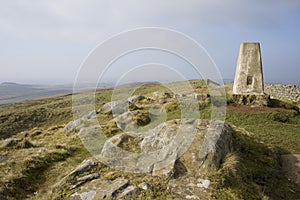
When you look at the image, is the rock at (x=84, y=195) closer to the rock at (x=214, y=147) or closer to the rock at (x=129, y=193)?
the rock at (x=129, y=193)

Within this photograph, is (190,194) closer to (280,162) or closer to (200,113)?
(280,162)

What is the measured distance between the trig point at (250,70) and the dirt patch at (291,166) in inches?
442

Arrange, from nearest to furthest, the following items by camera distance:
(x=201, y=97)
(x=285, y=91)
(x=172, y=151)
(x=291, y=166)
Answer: (x=172, y=151)
(x=291, y=166)
(x=201, y=97)
(x=285, y=91)

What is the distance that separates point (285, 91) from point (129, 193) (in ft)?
117

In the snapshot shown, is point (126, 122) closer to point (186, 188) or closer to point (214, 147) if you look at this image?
point (214, 147)

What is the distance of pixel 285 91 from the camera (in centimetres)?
3666

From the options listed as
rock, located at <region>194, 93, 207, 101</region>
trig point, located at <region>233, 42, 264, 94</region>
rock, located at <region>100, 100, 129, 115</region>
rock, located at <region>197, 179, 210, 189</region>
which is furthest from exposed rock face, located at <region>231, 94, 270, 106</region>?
rock, located at <region>197, 179, 210, 189</region>

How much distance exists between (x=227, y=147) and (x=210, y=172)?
2.20 m

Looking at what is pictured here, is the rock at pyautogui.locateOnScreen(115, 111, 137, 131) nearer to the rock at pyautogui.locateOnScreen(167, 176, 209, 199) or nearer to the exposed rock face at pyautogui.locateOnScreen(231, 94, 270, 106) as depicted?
the rock at pyautogui.locateOnScreen(167, 176, 209, 199)

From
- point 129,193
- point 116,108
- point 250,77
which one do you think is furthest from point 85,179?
point 250,77

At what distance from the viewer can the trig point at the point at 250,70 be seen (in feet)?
78.2

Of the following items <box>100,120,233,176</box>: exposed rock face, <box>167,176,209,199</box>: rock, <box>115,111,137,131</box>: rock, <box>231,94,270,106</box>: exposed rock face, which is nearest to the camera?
<box>167,176,209,199</box>: rock

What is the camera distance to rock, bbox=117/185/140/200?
7.01m

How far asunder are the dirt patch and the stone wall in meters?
24.3
